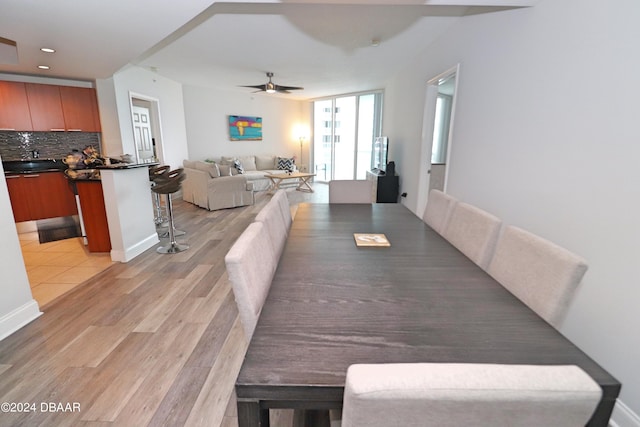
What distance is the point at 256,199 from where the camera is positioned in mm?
6719

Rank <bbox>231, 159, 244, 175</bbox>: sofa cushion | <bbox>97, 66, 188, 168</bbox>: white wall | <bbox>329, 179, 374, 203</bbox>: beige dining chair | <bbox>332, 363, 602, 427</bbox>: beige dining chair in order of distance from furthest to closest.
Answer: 1. <bbox>231, 159, 244, 175</bbox>: sofa cushion
2. <bbox>97, 66, 188, 168</bbox>: white wall
3. <bbox>329, 179, 374, 203</bbox>: beige dining chair
4. <bbox>332, 363, 602, 427</bbox>: beige dining chair

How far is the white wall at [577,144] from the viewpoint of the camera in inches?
55.7

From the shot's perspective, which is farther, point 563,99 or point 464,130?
point 464,130

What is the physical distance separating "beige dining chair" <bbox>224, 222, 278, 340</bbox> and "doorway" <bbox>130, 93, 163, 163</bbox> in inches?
206

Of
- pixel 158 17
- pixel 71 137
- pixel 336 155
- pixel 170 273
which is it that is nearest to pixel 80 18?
pixel 158 17

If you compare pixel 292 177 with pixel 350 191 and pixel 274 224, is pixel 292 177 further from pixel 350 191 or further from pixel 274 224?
pixel 274 224

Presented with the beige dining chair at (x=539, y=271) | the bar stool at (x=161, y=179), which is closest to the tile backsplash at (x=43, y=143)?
the bar stool at (x=161, y=179)

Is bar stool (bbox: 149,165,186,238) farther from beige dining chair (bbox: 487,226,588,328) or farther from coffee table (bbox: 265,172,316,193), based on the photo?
beige dining chair (bbox: 487,226,588,328)

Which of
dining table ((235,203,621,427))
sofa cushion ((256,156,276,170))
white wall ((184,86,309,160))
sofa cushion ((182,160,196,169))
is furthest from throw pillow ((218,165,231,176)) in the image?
dining table ((235,203,621,427))

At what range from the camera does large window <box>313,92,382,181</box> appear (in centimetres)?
757

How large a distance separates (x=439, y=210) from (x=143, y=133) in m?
5.74

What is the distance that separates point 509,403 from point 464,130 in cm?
300

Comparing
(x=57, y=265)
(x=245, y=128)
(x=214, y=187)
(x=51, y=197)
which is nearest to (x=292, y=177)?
(x=214, y=187)

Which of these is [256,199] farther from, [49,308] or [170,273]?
[49,308]
